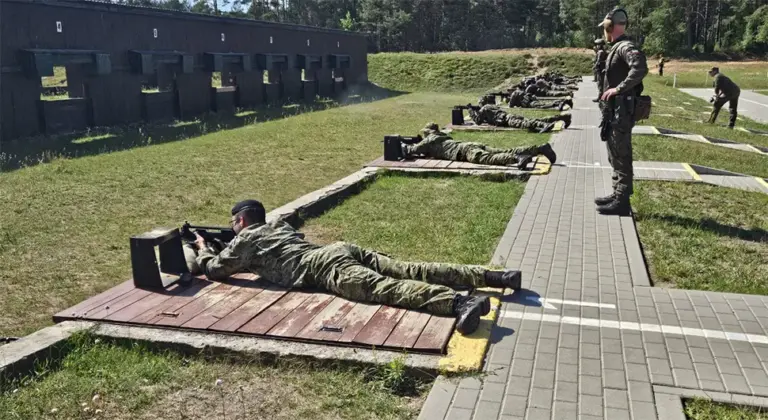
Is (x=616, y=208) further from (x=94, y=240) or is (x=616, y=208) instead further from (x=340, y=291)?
(x=94, y=240)

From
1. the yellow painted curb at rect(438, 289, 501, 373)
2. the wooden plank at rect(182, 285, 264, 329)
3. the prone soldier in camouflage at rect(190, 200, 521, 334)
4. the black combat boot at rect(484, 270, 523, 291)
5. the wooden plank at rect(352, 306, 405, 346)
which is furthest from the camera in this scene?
the black combat boot at rect(484, 270, 523, 291)

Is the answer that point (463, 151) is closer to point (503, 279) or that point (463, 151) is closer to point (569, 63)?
point (503, 279)

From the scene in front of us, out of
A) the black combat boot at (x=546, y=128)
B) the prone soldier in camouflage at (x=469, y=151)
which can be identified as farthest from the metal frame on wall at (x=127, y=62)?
the black combat boot at (x=546, y=128)

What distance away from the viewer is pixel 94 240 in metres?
7.47

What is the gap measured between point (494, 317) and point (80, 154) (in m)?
12.7

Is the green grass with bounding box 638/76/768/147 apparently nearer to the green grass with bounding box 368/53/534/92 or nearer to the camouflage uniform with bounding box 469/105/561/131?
the camouflage uniform with bounding box 469/105/561/131

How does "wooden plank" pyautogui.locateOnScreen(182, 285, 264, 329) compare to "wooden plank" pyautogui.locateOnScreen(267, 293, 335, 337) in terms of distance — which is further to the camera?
"wooden plank" pyautogui.locateOnScreen(182, 285, 264, 329)

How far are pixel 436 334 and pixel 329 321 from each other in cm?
80

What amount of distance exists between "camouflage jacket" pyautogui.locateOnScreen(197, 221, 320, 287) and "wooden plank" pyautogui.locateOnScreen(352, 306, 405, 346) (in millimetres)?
804

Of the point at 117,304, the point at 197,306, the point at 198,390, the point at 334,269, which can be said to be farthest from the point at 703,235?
the point at 117,304

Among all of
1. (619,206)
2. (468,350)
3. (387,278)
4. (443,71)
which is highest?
(443,71)

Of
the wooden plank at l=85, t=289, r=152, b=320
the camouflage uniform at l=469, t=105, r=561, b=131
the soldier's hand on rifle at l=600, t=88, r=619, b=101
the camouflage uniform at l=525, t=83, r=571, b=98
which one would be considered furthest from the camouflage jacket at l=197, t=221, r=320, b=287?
the camouflage uniform at l=525, t=83, r=571, b=98

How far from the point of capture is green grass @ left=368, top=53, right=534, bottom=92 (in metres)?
45.7

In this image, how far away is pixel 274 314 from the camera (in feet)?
16.2
